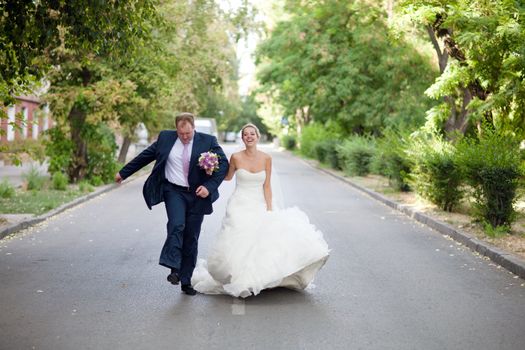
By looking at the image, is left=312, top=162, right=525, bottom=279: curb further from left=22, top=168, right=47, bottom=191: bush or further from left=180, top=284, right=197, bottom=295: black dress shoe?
left=22, top=168, right=47, bottom=191: bush

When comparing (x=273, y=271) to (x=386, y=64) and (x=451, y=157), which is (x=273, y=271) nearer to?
(x=451, y=157)

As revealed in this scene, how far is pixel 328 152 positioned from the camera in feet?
125

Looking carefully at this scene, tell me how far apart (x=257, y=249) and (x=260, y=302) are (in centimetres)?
53

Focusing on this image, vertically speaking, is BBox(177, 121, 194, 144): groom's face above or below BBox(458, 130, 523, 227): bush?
above

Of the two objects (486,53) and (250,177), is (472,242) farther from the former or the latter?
(250,177)

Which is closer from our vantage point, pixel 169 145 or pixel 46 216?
pixel 169 145

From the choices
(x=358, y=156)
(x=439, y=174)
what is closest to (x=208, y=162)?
(x=439, y=174)

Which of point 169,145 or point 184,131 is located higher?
point 184,131

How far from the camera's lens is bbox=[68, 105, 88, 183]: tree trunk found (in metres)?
23.2

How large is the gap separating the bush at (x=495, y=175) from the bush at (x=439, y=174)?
2319 mm

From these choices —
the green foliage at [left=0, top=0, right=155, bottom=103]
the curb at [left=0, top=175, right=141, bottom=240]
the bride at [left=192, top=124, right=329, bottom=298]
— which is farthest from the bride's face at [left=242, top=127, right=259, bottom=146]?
the curb at [left=0, top=175, right=141, bottom=240]

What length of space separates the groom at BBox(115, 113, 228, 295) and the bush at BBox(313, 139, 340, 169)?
2837 centimetres

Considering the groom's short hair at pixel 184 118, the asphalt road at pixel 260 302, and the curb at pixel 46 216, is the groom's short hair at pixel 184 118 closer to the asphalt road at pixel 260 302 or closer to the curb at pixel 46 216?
the asphalt road at pixel 260 302

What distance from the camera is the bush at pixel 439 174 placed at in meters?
16.1
